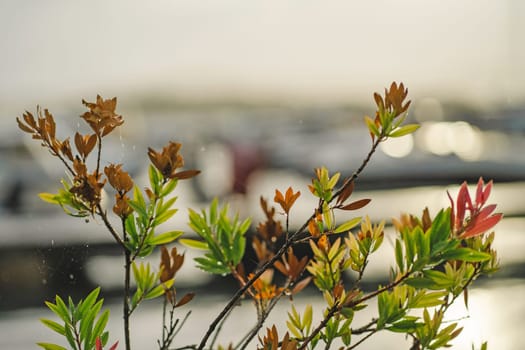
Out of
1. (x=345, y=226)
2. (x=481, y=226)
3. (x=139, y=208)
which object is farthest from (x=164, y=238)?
(x=481, y=226)

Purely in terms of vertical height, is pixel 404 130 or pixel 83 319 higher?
pixel 404 130

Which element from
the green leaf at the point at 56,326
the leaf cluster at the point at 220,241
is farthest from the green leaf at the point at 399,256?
the green leaf at the point at 56,326

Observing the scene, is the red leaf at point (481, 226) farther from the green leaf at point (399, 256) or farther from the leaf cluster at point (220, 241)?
the leaf cluster at point (220, 241)

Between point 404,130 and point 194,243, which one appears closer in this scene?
point 404,130

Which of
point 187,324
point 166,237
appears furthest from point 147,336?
point 166,237

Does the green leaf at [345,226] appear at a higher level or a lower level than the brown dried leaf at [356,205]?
lower

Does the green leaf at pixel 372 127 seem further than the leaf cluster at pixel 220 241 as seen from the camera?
No

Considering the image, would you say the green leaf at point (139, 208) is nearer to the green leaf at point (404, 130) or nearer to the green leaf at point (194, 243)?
the green leaf at point (194, 243)

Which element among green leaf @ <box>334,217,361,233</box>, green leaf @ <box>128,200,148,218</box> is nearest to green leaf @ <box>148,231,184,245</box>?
green leaf @ <box>128,200,148,218</box>

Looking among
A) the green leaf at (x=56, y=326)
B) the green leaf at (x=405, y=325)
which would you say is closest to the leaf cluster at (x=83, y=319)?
the green leaf at (x=56, y=326)

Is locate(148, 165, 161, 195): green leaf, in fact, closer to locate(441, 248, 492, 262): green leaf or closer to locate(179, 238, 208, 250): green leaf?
locate(179, 238, 208, 250): green leaf

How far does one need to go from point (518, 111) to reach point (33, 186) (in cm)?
808

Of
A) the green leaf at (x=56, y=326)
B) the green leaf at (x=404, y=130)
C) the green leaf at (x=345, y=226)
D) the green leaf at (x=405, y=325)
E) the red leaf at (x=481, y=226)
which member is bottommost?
the green leaf at (x=405, y=325)

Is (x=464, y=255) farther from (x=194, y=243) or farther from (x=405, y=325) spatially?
(x=194, y=243)
